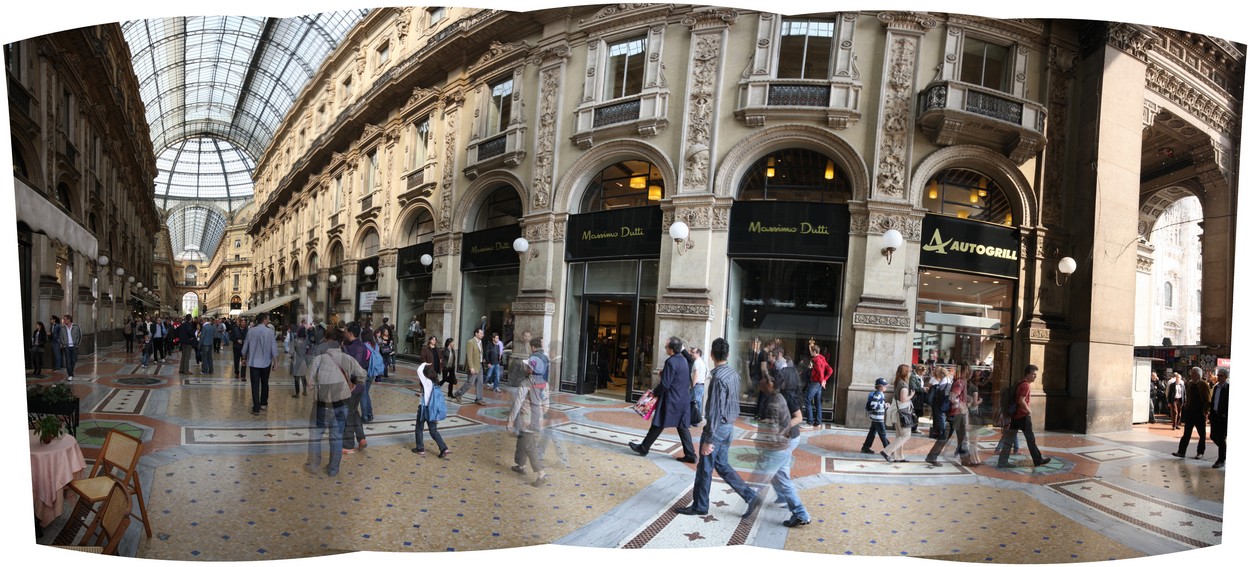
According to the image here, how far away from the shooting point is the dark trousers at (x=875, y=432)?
12.3 feet

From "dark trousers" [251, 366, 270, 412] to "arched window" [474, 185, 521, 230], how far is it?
235 centimetres

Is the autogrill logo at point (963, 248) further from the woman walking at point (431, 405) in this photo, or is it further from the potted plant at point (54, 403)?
the potted plant at point (54, 403)

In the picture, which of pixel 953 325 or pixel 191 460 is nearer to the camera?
pixel 953 325

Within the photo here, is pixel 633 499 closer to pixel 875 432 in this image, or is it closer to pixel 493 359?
pixel 493 359

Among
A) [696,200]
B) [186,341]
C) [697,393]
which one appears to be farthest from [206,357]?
[696,200]

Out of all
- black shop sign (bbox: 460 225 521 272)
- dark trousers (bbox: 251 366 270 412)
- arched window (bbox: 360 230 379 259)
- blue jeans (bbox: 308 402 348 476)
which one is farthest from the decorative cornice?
dark trousers (bbox: 251 366 270 412)

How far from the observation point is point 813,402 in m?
3.88

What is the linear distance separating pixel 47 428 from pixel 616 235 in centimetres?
448

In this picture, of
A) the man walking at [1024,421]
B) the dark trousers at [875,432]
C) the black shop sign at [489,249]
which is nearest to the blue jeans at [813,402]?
the dark trousers at [875,432]

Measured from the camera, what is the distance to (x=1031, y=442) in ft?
13.8

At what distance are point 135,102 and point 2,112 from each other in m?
0.79

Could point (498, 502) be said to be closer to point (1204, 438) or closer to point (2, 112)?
point (2, 112)

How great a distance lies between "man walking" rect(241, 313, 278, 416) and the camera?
4.62m

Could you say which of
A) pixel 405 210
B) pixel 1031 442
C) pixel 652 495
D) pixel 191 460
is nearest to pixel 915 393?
pixel 1031 442
